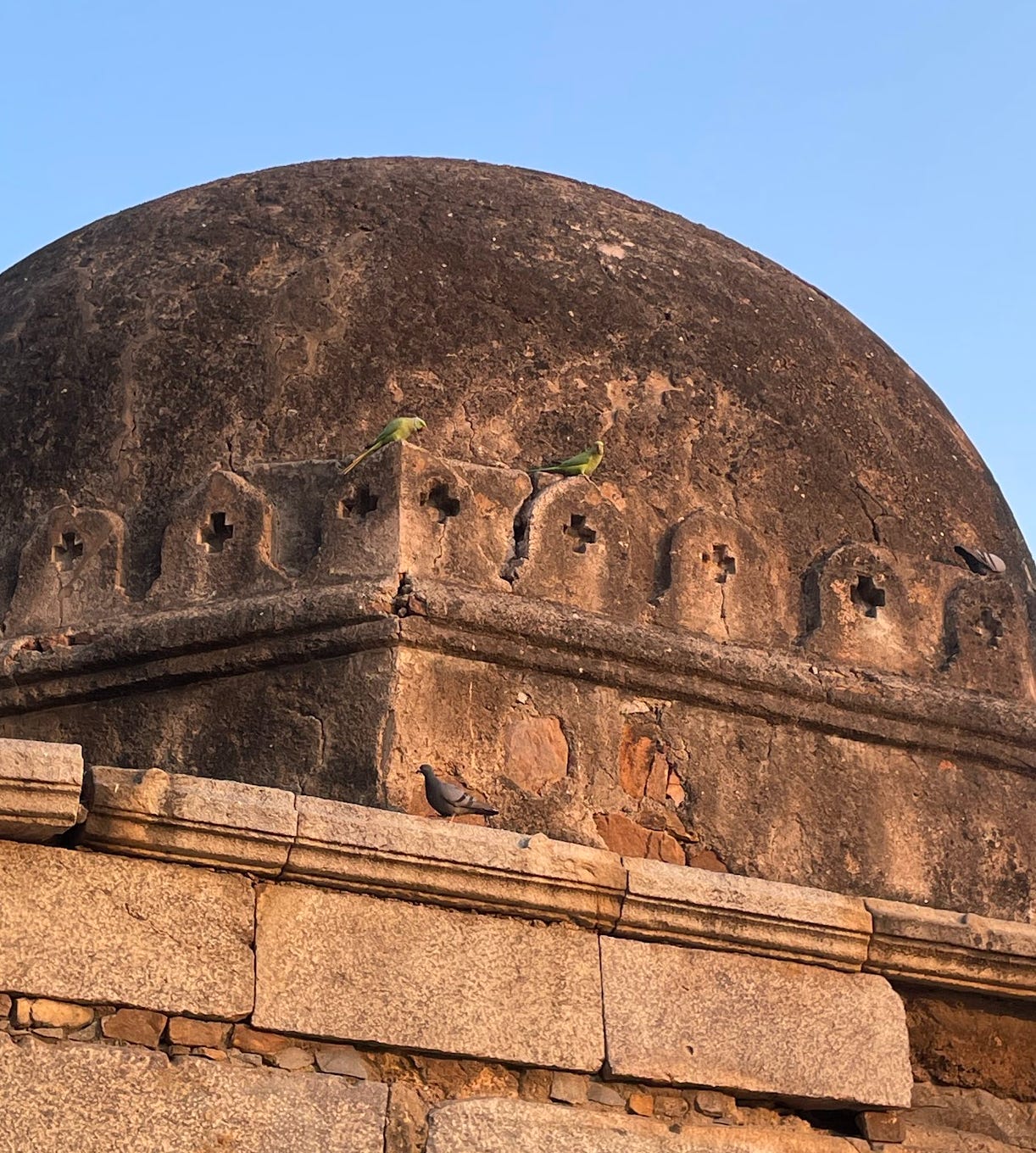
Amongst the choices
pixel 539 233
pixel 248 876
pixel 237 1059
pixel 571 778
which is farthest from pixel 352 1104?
pixel 539 233

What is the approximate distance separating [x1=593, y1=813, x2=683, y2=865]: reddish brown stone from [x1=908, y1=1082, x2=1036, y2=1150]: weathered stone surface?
787 millimetres

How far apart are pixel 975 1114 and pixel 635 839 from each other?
101 centimetres

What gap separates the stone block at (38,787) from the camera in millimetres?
3697

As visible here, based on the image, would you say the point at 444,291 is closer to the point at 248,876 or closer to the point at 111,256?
the point at 111,256

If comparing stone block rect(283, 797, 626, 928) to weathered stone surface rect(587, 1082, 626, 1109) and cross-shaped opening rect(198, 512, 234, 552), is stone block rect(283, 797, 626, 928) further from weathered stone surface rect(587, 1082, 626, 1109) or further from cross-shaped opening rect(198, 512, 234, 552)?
cross-shaped opening rect(198, 512, 234, 552)

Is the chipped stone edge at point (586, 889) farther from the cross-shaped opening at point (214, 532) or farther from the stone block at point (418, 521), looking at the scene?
the cross-shaped opening at point (214, 532)

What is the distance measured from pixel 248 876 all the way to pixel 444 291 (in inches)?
84.2

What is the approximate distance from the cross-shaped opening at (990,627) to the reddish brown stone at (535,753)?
137 centimetres

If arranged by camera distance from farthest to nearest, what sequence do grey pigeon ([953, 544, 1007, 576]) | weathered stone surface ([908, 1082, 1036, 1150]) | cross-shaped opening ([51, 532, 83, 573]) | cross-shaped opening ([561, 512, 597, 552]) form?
grey pigeon ([953, 544, 1007, 576])
cross-shaped opening ([51, 532, 83, 573])
cross-shaped opening ([561, 512, 597, 552])
weathered stone surface ([908, 1082, 1036, 1150])

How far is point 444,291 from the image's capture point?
18.4ft

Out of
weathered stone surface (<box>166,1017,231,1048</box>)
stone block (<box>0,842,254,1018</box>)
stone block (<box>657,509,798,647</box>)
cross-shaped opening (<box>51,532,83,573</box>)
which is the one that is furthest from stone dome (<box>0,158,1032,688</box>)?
weathered stone surface (<box>166,1017,231,1048</box>)

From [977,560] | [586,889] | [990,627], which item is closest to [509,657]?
[586,889]

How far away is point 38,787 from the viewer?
371 cm

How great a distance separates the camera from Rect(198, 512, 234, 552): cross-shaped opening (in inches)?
206
